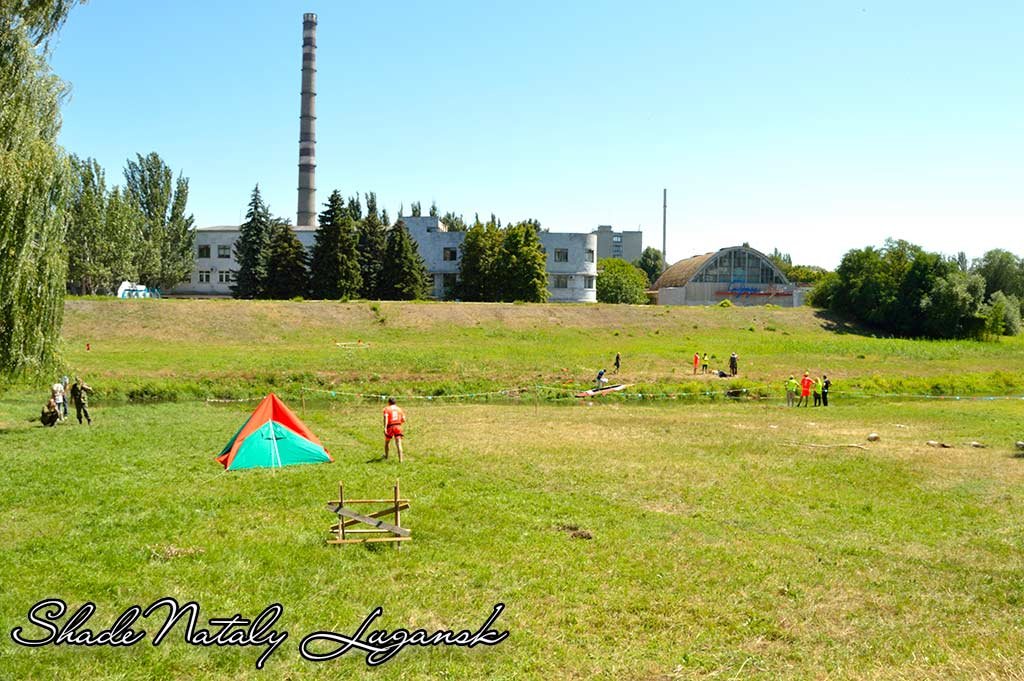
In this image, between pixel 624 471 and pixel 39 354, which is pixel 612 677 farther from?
pixel 39 354

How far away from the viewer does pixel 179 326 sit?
190ft

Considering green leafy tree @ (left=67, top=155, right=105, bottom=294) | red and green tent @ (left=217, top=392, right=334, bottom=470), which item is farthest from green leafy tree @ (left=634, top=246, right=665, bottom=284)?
red and green tent @ (left=217, top=392, right=334, bottom=470)

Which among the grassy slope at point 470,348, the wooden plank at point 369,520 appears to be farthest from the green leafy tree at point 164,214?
the wooden plank at point 369,520

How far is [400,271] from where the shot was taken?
80.4 m

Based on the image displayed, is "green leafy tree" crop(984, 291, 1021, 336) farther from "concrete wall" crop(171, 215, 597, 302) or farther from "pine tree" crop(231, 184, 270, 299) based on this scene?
"pine tree" crop(231, 184, 270, 299)

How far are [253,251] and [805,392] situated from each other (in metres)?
61.0

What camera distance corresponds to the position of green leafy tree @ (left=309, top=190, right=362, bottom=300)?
76875 mm

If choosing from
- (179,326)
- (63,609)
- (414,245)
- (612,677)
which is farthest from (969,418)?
(414,245)

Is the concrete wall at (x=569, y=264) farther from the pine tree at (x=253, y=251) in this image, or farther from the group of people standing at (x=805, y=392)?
the group of people standing at (x=805, y=392)

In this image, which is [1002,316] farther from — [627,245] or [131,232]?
[627,245]

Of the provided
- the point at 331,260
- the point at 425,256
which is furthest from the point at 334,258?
the point at 425,256

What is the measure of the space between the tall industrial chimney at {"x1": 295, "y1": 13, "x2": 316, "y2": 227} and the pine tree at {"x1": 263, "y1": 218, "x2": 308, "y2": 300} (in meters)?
25.8

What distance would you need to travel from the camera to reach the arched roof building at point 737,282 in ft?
366

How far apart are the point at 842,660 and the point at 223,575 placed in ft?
28.1
